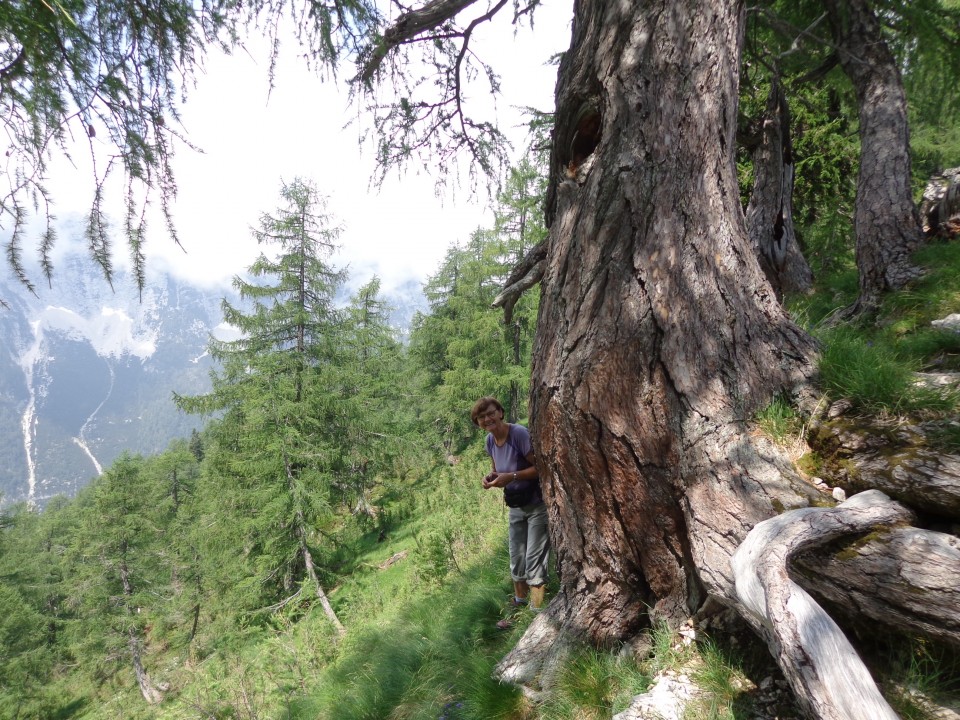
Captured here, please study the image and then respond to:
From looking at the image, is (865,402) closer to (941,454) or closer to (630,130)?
(941,454)

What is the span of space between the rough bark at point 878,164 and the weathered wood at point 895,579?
4021 millimetres

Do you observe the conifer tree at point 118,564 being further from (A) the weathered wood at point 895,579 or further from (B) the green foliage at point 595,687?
(A) the weathered wood at point 895,579

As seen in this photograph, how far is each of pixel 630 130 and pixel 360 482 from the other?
17439 mm

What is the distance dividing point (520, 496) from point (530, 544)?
41cm

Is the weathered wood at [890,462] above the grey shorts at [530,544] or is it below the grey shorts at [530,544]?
above

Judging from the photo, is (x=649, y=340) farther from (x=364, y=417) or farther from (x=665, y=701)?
(x=364, y=417)

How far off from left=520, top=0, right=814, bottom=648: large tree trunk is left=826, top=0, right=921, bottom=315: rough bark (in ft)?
10.4

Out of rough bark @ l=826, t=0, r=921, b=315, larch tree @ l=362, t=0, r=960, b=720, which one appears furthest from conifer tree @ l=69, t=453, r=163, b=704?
rough bark @ l=826, t=0, r=921, b=315

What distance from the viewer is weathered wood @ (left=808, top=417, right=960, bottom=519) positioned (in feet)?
5.07

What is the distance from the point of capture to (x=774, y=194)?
15.8 feet

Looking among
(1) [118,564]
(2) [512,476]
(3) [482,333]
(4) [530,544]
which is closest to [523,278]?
(2) [512,476]

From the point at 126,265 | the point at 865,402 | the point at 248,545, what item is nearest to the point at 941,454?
the point at 865,402

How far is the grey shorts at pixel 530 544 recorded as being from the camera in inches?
144

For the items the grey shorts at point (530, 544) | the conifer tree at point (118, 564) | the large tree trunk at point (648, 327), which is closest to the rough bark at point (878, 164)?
the large tree trunk at point (648, 327)
